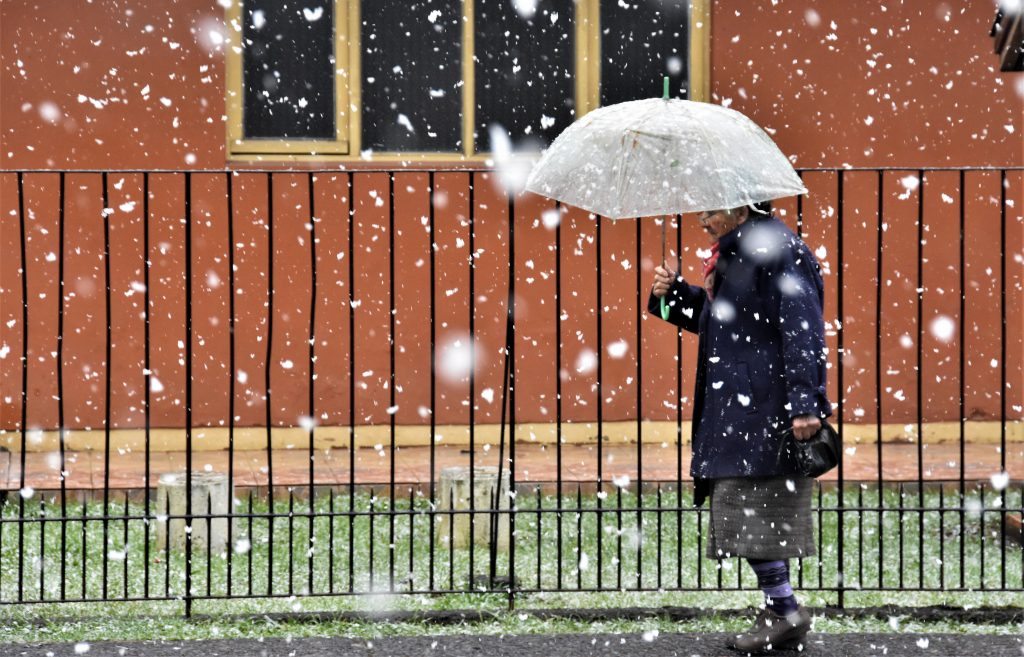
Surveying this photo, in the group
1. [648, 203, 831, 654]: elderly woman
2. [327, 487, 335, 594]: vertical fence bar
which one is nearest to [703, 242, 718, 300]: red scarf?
[648, 203, 831, 654]: elderly woman

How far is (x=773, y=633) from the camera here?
5.68m

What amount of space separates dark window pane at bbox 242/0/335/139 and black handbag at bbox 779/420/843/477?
6.27m

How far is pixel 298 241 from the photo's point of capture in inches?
424

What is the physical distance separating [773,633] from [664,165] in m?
1.81

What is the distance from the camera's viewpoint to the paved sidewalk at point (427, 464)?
9453 mm

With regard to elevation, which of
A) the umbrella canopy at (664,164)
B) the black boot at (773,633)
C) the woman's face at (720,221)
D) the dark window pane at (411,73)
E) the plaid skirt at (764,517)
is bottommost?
the black boot at (773,633)

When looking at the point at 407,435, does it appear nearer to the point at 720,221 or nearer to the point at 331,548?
the point at 331,548

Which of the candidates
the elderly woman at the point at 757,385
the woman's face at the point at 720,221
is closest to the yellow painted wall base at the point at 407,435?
the elderly woman at the point at 757,385

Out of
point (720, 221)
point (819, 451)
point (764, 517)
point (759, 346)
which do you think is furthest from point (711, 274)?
point (764, 517)

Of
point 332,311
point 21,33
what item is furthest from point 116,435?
point 21,33

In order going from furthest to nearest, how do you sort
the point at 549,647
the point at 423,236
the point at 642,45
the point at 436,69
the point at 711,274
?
the point at 642,45 < the point at 436,69 < the point at 423,236 < the point at 549,647 < the point at 711,274

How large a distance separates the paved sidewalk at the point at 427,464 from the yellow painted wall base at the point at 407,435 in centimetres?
8

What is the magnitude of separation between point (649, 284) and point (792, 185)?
18.7 feet

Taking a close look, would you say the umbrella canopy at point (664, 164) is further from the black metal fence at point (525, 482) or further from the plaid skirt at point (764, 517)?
the plaid skirt at point (764, 517)
